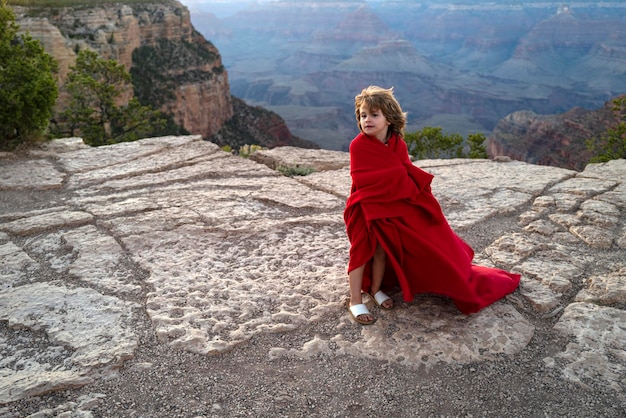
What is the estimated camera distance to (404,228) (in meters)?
2.74

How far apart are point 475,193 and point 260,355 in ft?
10.9

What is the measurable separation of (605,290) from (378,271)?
146 cm

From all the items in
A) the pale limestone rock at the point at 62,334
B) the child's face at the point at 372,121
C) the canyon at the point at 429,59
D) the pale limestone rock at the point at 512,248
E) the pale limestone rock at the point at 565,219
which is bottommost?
the canyon at the point at 429,59

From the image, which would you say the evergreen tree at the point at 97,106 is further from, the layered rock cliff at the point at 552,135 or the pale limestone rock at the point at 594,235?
the layered rock cliff at the point at 552,135

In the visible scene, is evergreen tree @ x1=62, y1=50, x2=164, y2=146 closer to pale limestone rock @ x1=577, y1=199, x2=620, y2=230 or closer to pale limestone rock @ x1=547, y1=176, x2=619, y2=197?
pale limestone rock @ x1=547, y1=176, x2=619, y2=197

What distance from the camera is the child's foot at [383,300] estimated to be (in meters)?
2.88

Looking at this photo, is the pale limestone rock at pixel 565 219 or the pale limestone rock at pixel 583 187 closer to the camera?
the pale limestone rock at pixel 565 219

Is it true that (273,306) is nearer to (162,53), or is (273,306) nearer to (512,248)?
(512,248)

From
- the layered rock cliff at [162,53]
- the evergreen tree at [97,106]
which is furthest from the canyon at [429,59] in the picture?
the evergreen tree at [97,106]

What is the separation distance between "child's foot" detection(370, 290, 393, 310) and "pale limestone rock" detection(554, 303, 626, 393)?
0.92 meters

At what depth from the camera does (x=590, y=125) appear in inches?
1433

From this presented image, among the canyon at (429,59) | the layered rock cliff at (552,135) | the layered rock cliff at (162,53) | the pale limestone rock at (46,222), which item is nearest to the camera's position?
the pale limestone rock at (46,222)

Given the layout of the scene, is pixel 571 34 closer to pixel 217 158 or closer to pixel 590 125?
pixel 590 125

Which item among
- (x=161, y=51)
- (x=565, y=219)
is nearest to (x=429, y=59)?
(x=161, y=51)
